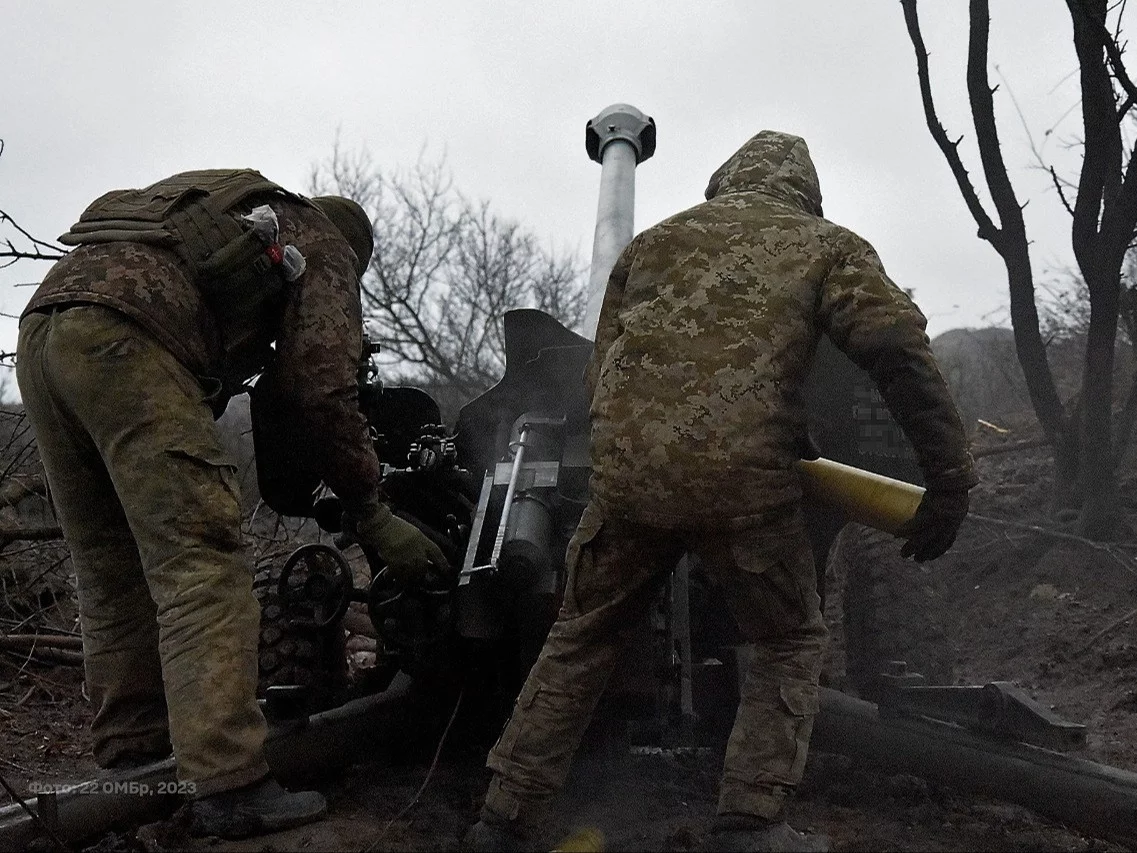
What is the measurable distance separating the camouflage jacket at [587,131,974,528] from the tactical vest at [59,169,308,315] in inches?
44.0

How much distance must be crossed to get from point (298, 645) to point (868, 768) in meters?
2.22

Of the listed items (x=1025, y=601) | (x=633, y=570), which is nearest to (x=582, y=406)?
(x=633, y=570)

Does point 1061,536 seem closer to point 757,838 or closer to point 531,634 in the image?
point 531,634

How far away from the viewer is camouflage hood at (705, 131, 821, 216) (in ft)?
12.7

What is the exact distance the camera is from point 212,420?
3516 millimetres

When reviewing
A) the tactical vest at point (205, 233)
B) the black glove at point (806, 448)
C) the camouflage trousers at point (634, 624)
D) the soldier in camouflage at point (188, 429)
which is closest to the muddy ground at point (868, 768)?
the camouflage trousers at point (634, 624)

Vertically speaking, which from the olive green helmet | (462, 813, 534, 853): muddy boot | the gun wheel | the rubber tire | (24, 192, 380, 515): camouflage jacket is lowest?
(462, 813, 534, 853): muddy boot

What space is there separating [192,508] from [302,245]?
36.4 inches

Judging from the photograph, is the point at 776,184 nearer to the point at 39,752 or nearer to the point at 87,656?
the point at 87,656

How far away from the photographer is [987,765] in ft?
12.6

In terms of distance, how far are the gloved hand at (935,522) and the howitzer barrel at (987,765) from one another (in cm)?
78

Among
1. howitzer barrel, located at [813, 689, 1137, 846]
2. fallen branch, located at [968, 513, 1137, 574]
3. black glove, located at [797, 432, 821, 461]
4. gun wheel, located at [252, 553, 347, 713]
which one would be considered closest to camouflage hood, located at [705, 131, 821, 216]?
black glove, located at [797, 432, 821, 461]

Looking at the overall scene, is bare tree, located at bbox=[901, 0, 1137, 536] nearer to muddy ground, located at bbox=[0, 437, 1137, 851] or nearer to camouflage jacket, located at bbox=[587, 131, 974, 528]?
muddy ground, located at bbox=[0, 437, 1137, 851]

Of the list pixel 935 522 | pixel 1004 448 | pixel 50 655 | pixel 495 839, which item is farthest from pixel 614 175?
pixel 495 839
